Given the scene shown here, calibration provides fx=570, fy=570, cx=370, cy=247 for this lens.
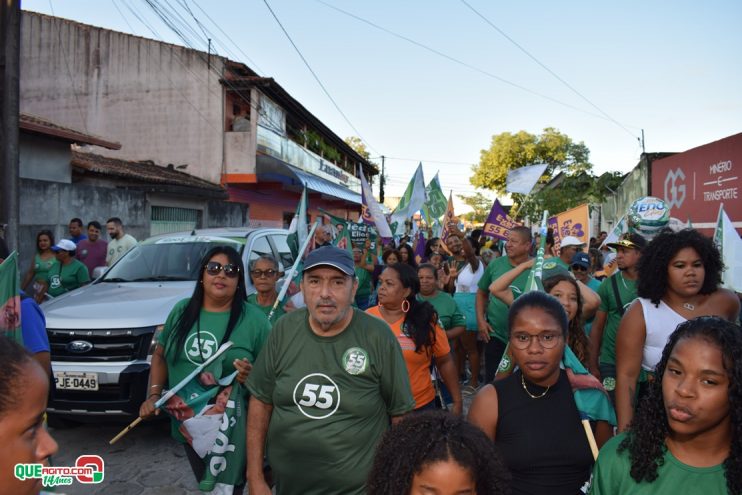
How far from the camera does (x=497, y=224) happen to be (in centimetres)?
828

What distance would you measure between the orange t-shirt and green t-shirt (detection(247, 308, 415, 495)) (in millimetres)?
1218

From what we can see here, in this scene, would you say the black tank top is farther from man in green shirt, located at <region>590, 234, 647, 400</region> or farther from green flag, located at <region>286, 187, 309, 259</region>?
green flag, located at <region>286, 187, 309, 259</region>

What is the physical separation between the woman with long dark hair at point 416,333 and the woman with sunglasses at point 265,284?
1.07m

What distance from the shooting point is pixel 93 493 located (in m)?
4.45

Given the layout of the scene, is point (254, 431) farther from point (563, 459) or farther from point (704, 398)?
point (704, 398)

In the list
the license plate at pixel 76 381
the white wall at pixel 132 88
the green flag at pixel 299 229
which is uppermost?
the white wall at pixel 132 88

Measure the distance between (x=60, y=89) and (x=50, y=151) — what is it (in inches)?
429

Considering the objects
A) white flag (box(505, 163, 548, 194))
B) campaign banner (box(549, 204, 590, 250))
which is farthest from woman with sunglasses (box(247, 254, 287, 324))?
white flag (box(505, 163, 548, 194))

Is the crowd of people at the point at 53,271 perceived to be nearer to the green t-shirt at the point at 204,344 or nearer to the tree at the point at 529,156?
the green t-shirt at the point at 204,344

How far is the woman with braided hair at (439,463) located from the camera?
171 cm

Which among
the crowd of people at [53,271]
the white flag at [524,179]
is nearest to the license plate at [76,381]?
the crowd of people at [53,271]

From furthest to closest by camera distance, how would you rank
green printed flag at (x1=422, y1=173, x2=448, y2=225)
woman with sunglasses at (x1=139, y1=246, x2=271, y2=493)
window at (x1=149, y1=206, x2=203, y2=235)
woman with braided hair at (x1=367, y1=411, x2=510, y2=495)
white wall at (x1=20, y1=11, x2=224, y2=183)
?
white wall at (x1=20, y1=11, x2=224, y2=183) < window at (x1=149, y1=206, x2=203, y2=235) < green printed flag at (x1=422, y1=173, x2=448, y2=225) < woman with sunglasses at (x1=139, y1=246, x2=271, y2=493) < woman with braided hair at (x1=367, y1=411, x2=510, y2=495)

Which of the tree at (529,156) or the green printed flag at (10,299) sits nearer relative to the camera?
the green printed flag at (10,299)

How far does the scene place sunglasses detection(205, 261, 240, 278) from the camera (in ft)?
11.9
